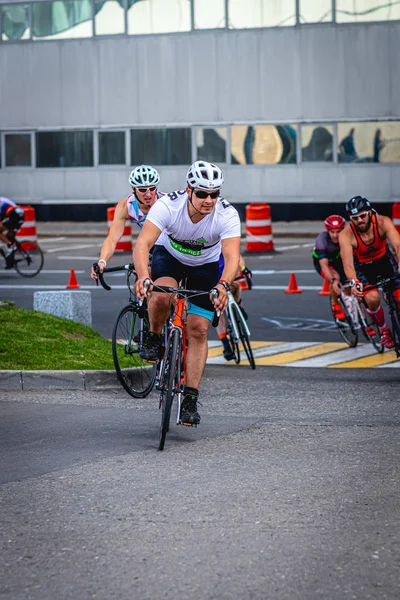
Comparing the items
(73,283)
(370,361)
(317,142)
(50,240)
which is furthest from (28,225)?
(370,361)

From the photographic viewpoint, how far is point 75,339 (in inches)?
510

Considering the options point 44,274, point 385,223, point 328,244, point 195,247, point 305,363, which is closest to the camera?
point 195,247

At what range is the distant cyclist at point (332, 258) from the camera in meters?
14.3

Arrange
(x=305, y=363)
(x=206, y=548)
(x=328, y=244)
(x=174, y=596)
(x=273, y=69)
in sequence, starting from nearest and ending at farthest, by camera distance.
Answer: (x=174, y=596), (x=206, y=548), (x=305, y=363), (x=328, y=244), (x=273, y=69)

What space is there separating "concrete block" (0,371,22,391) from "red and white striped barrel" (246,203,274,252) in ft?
50.6

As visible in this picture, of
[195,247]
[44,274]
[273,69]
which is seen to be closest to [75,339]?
[195,247]

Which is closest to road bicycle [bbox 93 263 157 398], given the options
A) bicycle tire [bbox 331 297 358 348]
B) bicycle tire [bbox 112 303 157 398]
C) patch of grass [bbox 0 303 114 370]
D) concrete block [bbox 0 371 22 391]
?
bicycle tire [bbox 112 303 157 398]

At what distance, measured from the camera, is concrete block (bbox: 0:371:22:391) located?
11.0m

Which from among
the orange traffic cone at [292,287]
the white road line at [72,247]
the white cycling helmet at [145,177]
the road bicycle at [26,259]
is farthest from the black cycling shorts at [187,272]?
the white road line at [72,247]

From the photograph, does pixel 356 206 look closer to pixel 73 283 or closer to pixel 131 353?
pixel 131 353

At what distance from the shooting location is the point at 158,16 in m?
35.5

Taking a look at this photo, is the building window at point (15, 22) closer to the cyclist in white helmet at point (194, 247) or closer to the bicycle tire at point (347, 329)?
the bicycle tire at point (347, 329)

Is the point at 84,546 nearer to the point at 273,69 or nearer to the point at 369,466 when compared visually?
the point at 369,466

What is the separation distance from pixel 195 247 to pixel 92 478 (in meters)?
2.14
